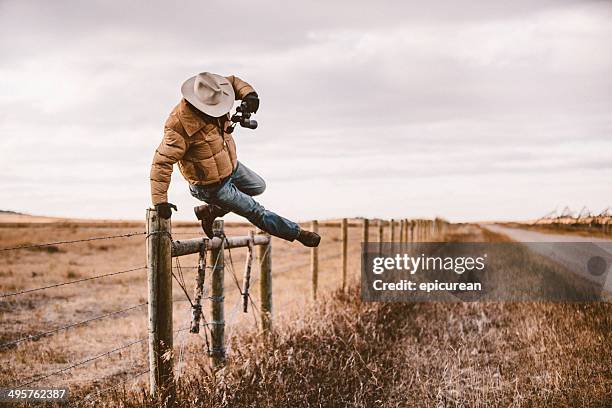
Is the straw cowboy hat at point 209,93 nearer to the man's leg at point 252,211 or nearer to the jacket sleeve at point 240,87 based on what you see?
the jacket sleeve at point 240,87

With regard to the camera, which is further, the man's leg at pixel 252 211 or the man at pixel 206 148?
the man's leg at pixel 252 211

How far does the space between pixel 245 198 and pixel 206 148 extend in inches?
24.2

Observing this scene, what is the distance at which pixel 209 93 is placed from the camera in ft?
11.6

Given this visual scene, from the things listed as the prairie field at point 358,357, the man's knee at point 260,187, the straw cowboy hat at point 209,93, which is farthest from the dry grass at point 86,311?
the straw cowboy hat at point 209,93

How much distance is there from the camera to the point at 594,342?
6098mm

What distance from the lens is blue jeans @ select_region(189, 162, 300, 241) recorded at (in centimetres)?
395

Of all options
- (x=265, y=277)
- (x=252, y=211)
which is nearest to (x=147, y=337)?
(x=265, y=277)

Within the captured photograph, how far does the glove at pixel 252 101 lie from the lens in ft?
12.1

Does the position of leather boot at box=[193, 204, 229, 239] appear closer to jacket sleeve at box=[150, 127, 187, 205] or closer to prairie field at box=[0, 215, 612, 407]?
prairie field at box=[0, 215, 612, 407]

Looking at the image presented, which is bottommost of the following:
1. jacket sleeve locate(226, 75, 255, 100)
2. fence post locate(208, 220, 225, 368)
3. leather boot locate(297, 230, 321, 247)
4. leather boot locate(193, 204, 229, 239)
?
fence post locate(208, 220, 225, 368)

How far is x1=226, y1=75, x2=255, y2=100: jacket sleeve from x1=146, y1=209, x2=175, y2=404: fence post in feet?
3.32

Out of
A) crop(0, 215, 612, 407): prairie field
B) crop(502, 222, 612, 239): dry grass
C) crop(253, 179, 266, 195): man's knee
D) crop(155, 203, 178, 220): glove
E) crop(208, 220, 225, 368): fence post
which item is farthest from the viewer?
crop(502, 222, 612, 239): dry grass

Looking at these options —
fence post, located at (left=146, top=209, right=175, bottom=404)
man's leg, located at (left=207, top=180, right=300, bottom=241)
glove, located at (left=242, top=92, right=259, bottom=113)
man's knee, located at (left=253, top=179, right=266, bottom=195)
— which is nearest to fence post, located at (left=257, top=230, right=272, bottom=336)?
man's leg, located at (left=207, top=180, right=300, bottom=241)

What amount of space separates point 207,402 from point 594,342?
167 inches
